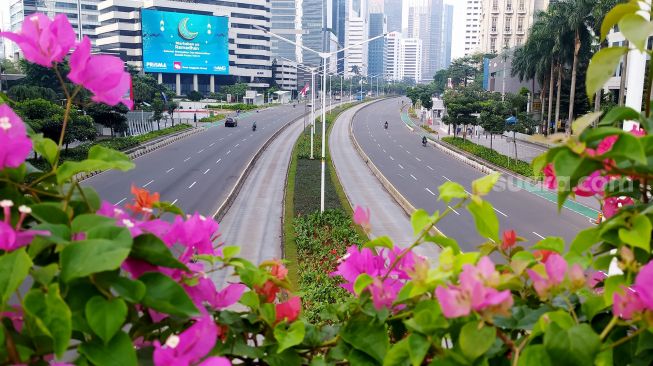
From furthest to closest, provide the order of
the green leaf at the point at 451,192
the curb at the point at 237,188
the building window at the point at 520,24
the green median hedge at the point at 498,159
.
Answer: the building window at the point at 520,24 < the green median hedge at the point at 498,159 < the curb at the point at 237,188 < the green leaf at the point at 451,192

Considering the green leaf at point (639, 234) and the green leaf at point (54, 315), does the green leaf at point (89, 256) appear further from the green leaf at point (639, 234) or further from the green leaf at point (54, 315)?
the green leaf at point (639, 234)

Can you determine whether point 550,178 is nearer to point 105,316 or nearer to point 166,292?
point 166,292

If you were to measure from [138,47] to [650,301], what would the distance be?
9424 centimetres

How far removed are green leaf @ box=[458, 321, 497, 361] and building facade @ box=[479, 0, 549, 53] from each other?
83633 mm

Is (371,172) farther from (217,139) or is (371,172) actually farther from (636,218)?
(636,218)

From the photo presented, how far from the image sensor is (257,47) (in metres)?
104

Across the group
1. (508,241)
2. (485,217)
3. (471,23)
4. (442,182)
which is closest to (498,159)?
(442,182)

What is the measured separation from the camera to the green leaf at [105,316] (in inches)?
40.6

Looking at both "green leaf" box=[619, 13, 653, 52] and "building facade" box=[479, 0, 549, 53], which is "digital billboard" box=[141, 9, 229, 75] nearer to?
"building facade" box=[479, 0, 549, 53]

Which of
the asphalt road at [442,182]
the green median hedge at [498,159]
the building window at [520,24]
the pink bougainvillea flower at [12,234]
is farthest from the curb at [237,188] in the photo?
the building window at [520,24]

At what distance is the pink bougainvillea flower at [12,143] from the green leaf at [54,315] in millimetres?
314

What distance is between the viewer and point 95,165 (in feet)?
4.10

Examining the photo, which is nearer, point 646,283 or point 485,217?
point 646,283

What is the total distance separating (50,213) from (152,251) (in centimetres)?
26
